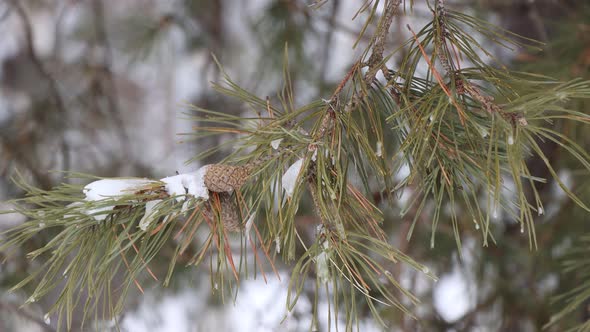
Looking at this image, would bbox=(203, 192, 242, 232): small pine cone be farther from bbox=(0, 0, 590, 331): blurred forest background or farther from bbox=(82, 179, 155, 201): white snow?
bbox=(0, 0, 590, 331): blurred forest background

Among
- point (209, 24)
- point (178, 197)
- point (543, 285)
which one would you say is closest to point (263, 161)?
point (178, 197)

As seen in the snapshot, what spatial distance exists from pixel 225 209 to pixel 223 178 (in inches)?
1.3

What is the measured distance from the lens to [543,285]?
40.8 inches

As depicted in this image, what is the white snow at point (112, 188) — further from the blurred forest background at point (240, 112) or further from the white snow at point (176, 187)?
the blurred forest background at point (240, 112)

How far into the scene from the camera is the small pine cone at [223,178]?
34cm

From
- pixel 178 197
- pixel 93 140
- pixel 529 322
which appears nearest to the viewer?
pixel 178 197

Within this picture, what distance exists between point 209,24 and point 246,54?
0.15m

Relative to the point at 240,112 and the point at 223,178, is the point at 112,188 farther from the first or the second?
the point at 240,112

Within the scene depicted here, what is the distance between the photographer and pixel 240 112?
3.59 feet

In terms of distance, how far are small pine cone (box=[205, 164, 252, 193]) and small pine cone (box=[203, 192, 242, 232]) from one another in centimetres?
1

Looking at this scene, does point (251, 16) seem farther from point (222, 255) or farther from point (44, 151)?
point (222, 255)

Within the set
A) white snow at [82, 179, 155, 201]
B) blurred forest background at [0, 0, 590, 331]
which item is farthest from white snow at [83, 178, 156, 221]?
blurred forest background at [0, 0, 590, 331]

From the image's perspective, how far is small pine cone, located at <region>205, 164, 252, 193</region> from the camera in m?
0.34

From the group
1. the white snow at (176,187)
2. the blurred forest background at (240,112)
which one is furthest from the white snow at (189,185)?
the blurred forest background at (240,112)
